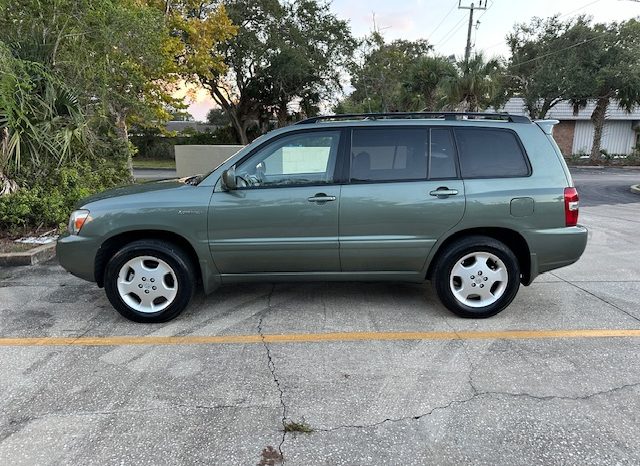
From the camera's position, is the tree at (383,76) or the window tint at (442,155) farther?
the tree at (383,76)

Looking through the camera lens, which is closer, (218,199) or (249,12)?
(218,199)

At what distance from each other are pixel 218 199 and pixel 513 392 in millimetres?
2717

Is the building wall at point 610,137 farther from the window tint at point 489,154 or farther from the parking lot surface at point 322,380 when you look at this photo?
the window tint at point 489,154

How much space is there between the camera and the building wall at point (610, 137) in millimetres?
33406

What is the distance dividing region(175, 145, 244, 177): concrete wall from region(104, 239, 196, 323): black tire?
817 centimetres

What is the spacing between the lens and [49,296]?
4.77m

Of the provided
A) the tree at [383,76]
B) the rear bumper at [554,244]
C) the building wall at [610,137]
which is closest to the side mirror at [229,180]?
the rear bumper at [554,244]

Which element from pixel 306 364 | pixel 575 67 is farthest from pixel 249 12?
pixel 306 364

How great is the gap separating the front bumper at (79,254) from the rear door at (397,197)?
2.21 metres

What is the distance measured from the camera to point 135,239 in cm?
407

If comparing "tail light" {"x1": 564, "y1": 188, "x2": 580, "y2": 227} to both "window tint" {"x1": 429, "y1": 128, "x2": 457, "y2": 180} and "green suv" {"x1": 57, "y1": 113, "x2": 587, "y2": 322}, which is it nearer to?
"green suv" {"x1": 57, "y1": 113, "x2": 587, "y2": 322}

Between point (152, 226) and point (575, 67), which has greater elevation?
point (575, 67)

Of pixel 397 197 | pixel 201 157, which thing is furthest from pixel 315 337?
pixel 201 157

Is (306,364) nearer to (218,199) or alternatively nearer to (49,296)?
(218,199)
